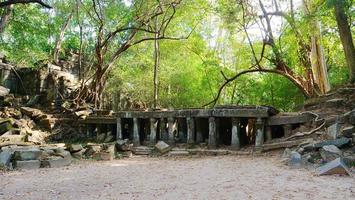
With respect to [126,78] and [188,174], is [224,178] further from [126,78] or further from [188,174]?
[126,78]

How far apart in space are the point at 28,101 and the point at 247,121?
11319 mm

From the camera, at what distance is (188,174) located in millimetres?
8094

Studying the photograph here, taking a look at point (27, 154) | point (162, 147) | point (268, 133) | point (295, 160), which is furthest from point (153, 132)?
point (295, 160)

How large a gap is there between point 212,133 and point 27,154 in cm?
590

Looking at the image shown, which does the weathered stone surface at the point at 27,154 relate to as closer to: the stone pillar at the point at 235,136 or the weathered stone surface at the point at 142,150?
the weathered stone surface at the point at 142,150

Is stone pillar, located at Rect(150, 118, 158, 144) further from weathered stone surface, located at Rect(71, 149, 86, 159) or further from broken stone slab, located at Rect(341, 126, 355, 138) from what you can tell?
broken stone slab, located at Rect(341, 126, 355, 138)

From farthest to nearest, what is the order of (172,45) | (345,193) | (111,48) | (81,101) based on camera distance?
(172,45)
(111,48)
(81,101)
(345,193)

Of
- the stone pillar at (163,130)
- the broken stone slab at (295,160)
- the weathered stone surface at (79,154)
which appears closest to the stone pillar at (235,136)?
the stone pillar at (163,130)

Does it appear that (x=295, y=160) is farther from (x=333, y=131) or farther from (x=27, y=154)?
(x=27, y=154)

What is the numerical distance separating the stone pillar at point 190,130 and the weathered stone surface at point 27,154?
515 cm

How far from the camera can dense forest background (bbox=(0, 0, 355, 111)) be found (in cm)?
1578

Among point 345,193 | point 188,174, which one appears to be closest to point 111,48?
point 188,174

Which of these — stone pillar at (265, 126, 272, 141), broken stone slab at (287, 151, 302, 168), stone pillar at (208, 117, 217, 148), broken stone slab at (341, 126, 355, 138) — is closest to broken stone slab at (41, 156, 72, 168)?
stone pillar at (208, 117, 217, 148)

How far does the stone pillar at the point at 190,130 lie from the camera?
1285 centimetres
